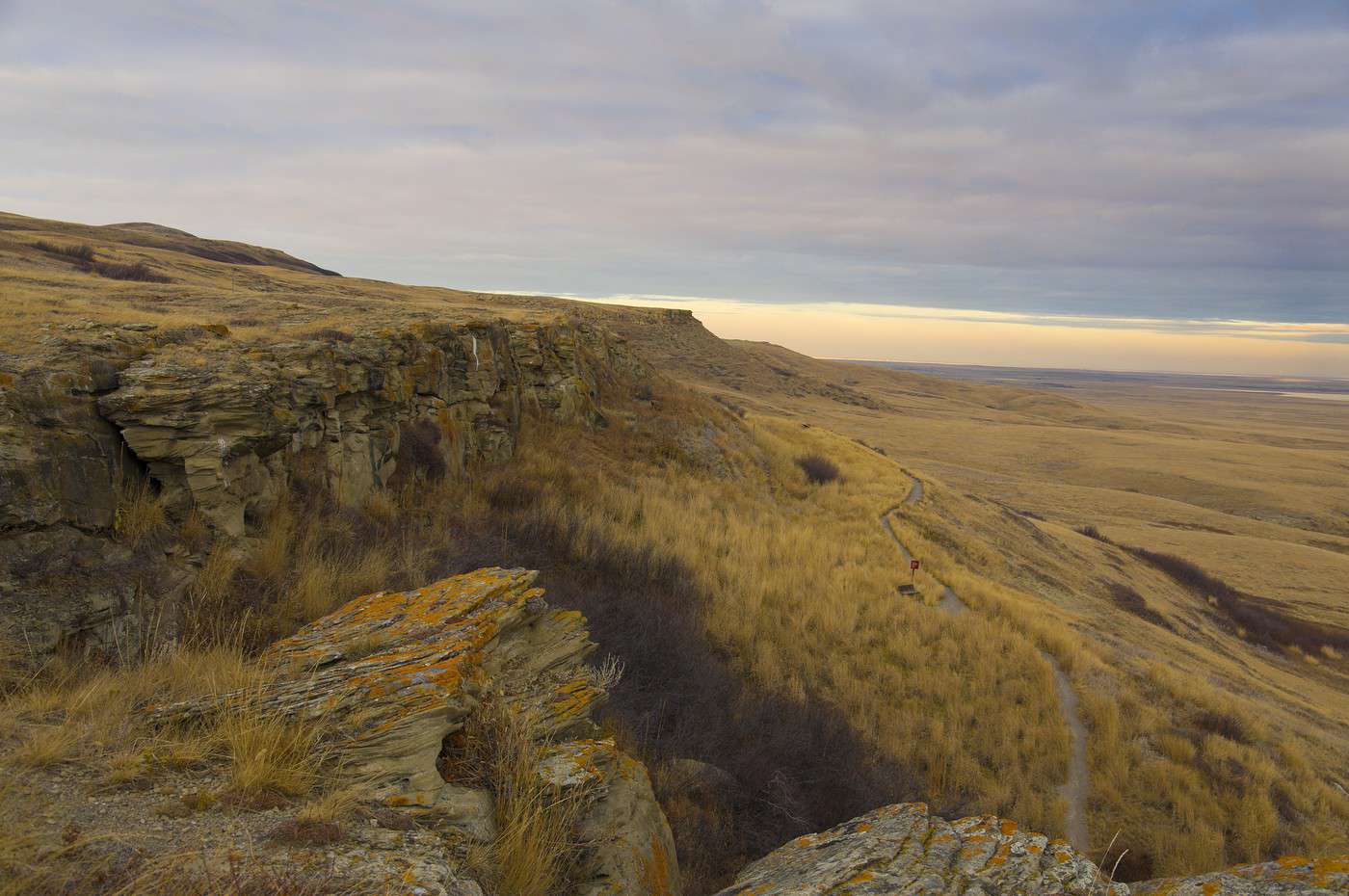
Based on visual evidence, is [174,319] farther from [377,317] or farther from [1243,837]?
[1243,837]

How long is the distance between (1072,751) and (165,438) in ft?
40.3

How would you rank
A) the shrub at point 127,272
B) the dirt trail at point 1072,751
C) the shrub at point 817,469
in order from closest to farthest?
1. the dirt trail at point 1072,751
2. the shrub at point 127,272
3. the shrub at point 817,469

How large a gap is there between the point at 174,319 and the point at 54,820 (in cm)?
837

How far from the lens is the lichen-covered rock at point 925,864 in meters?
3.85

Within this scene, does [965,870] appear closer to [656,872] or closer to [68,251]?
[656,872]

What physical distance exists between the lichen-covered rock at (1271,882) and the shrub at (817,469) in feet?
67.3

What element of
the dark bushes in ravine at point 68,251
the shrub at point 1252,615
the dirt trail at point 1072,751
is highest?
the dark bushes in ravine at point 68,251

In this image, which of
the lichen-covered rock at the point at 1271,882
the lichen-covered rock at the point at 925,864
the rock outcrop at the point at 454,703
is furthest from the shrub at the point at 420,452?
the lichen-covered rock at the point at 1271,882

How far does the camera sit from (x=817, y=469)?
998 inches

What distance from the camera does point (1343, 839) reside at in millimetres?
9195

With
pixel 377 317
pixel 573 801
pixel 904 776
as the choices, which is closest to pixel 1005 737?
pixel 904 776

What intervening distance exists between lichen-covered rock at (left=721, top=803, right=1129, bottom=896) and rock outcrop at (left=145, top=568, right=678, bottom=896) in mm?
859

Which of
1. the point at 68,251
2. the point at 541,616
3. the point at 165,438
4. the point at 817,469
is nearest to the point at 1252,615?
the point at 817,469

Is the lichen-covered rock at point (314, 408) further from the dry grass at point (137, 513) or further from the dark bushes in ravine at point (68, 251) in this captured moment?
the dark bushes in ravine at point (68, 251)
